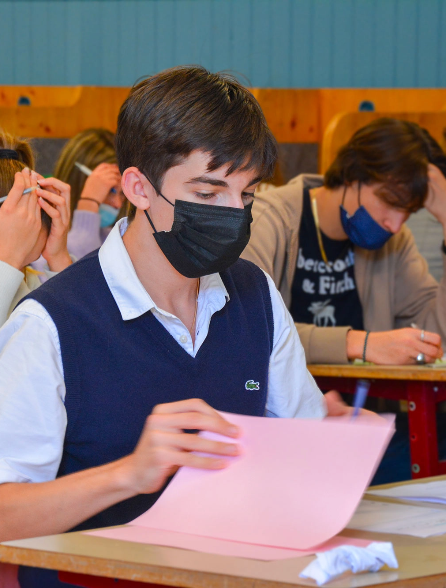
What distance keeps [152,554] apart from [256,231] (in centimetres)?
144

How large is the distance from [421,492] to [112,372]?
0.47 m

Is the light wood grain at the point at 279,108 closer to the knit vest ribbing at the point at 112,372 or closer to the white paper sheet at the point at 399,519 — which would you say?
the knit vest ribbing at the point at 112,372

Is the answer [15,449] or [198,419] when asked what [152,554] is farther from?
[15,449]

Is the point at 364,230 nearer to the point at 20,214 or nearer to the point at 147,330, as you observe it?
Result: the point at 20,214

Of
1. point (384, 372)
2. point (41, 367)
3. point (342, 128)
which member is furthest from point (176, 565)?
point (342, 128)

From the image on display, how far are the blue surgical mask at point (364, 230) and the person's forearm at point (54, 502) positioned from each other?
4.88 feet

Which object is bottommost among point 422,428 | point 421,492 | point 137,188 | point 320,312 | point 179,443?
point 422,428

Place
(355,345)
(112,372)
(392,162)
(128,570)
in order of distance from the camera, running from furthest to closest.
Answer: (392,162)
(355,345)
(112,372)
(128,570)

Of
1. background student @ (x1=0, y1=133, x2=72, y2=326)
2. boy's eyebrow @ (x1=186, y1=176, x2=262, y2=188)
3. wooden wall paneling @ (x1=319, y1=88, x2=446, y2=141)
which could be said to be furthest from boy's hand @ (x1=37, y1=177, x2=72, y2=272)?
wooden wall paneling @ (x1=319, y1=88, x2=446, y2=141)

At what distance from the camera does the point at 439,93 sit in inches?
142

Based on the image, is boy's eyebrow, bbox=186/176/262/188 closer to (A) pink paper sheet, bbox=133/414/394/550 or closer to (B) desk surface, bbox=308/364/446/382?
(A) pink paper sheet, bbox=133/414/394/550

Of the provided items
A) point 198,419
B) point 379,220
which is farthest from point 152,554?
point 379,220

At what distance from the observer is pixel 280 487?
0.78 m

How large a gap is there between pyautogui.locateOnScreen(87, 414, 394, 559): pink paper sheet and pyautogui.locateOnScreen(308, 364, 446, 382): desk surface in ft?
3.20
